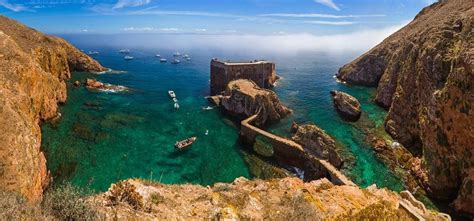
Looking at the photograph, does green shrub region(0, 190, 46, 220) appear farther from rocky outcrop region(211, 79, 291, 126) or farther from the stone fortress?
the stone fortress

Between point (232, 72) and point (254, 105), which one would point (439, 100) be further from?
point (232, 72)

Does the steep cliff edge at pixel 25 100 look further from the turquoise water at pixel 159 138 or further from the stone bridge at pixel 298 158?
the stone bridge at pixel 298 158

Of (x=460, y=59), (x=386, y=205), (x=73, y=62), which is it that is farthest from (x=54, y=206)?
(x=73, y=62)

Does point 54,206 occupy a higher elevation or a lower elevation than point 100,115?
higher

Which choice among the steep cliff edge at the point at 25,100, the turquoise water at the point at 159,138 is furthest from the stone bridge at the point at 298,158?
the steep cliff edge at the point at 25,100

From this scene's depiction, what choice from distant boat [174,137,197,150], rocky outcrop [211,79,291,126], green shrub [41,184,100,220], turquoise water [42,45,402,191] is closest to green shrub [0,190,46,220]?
green shrub [41,184,100,220]

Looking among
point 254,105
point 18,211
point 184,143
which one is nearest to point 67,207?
point 18,211

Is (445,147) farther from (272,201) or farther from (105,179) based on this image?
(105,179)
